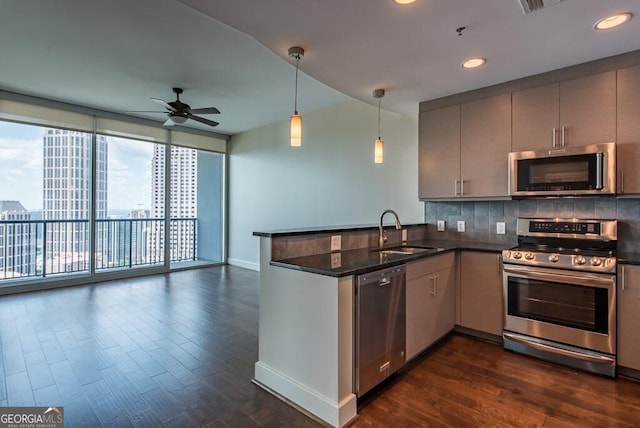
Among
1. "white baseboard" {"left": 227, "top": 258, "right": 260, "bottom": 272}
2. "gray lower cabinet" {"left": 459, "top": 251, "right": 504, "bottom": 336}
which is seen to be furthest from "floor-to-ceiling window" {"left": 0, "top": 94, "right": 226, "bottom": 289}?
"gray lower cabinet" {"left": 459, "top": 251, "right": 504, "bottom": 336}

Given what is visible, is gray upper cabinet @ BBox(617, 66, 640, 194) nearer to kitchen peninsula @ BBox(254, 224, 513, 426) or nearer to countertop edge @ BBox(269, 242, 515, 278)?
countertop edge @ BBox(269, 242, 515, 278)

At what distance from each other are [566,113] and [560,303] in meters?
1.55

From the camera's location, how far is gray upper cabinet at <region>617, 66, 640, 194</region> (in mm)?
2336

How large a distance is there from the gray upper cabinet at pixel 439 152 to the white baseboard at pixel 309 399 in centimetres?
231

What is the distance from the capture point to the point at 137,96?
15.0 ft

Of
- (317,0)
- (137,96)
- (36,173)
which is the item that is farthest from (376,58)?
(36,173)

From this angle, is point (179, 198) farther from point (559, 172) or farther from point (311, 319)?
point (559, 172)

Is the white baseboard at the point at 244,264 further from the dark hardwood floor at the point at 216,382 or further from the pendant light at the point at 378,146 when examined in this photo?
the pendant light at the point at 378,146

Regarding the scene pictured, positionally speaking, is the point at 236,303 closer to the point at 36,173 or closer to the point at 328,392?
the point at 328,392

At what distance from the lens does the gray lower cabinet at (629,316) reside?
87.2 inches

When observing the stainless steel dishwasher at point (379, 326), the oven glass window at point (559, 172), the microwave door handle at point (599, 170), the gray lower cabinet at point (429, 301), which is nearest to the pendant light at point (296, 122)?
the stainless steel dishwasher at point (379, 326)

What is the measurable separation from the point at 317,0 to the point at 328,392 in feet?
7.24

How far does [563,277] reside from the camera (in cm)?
242

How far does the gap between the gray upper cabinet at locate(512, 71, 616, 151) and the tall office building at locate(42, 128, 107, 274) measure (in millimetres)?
6076
